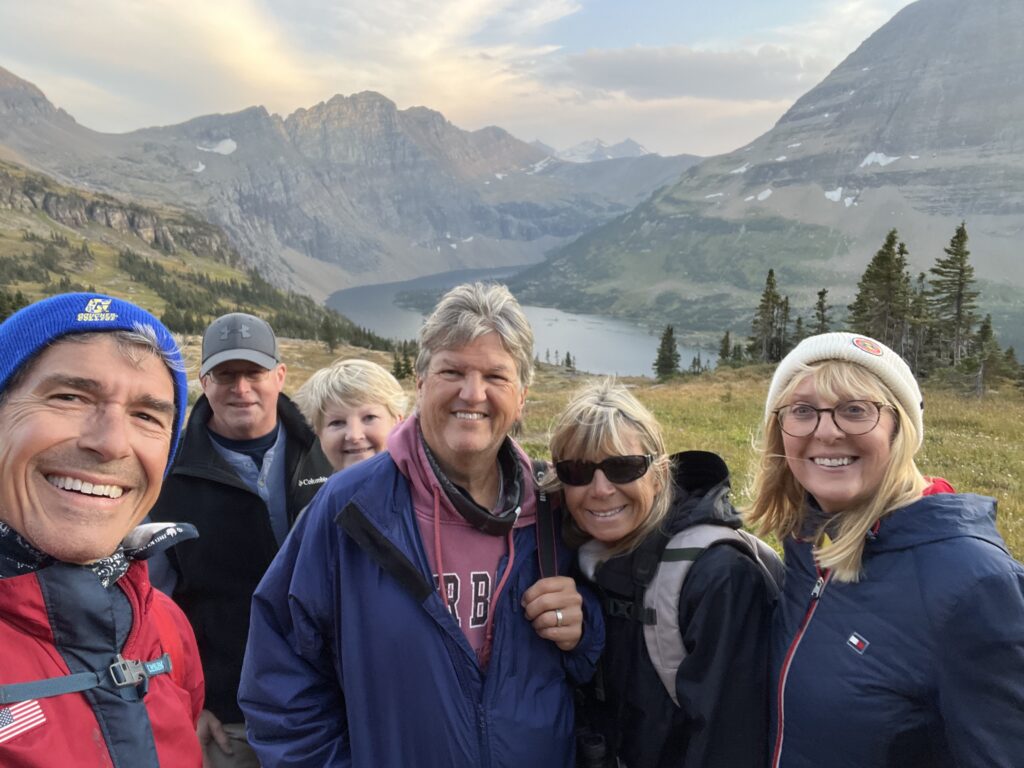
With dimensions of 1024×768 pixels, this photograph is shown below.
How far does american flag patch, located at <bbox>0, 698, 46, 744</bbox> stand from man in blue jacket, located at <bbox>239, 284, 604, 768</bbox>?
98cm

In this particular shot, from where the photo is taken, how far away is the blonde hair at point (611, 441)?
3.26 meters

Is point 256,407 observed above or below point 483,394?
below

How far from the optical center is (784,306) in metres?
70.2

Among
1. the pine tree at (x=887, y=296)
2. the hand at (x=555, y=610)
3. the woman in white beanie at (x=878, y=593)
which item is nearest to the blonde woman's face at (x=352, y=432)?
the hand at (x=555, y=610)

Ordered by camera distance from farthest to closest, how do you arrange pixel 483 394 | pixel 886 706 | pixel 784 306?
pixel 784 306
pixel 483 394
pixel 886 706

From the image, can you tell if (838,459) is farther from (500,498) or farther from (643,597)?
(500,498)

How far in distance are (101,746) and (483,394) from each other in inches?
74.9

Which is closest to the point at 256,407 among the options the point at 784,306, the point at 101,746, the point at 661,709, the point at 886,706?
the point at 101,746

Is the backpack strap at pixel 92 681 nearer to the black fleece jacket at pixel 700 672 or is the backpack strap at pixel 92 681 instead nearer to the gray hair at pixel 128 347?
the gray hair at pixel 128 347

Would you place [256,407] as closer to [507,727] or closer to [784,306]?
[507,727]

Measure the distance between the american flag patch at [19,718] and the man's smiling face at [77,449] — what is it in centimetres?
45

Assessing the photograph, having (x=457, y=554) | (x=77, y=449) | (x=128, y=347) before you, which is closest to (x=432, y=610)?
(x=457, y=554)

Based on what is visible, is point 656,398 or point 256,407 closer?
point 256,407

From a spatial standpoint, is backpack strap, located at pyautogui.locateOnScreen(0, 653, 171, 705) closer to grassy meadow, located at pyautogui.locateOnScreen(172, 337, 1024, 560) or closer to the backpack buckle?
the backpack buckle
